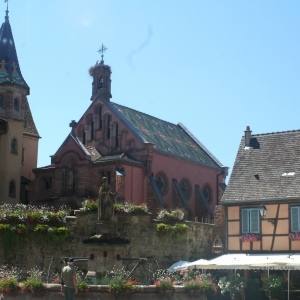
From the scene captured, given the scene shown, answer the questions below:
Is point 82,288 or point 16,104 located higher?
point 16,104

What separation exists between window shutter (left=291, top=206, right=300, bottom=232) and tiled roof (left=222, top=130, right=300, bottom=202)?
675 mm

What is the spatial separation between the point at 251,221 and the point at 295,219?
87.0 inches

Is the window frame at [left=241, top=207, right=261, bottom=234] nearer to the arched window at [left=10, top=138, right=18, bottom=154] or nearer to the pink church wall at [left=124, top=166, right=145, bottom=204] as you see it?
the pink church wall at [left=124, top=166, right=145, bottom=204]

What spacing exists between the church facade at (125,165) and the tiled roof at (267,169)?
354 inches

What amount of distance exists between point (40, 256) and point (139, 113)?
69.9 ft

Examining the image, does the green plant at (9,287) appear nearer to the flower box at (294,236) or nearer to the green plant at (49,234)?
the green plant at (49,234)

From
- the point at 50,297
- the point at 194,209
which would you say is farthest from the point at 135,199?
the point at 50,297

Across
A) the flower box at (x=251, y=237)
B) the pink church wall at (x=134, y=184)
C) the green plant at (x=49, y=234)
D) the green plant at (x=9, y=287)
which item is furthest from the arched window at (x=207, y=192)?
the green plant at (x=9, y=287)

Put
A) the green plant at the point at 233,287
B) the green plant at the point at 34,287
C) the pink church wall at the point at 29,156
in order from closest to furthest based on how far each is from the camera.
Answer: the green plant at the point at 34,287
the green plant at the point at 233,287
the pink church wall at the point at 29,156

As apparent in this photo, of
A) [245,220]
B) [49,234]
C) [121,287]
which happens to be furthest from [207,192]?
[121,287]

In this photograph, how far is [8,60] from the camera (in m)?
43.7

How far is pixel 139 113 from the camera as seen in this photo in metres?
48.8

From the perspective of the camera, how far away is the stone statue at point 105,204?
24.0 meters

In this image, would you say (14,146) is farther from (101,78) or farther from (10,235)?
(10,235)
